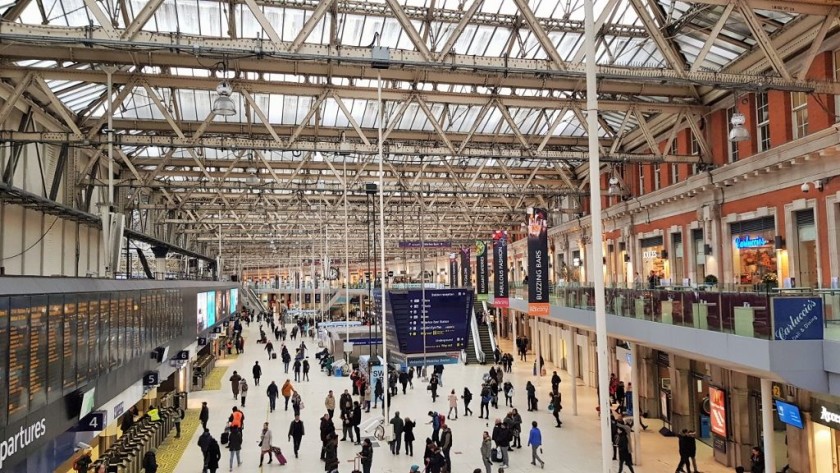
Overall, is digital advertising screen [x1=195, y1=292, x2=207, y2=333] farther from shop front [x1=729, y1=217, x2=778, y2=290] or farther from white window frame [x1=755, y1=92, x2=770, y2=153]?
white window frame [x1=755, y1=92, x2=770, y2=153]

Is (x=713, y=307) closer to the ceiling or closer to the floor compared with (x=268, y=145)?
closer to the floor

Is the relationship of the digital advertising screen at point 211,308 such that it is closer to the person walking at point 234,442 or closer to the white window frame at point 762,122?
the person walking at point 234,442

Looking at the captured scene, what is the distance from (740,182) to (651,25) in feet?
29.4

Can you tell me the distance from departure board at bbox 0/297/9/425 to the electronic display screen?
1248 centimetres

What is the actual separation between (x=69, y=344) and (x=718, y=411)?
17482 millimetres

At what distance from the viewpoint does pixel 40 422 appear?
9469 millimetres

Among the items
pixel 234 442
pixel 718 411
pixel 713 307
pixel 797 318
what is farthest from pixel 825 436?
pixel 234 442

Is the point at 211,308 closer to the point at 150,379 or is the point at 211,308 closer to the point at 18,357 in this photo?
the point at 150,379

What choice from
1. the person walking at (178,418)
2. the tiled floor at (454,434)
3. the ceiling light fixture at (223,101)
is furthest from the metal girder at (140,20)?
the person walking at (178,418)

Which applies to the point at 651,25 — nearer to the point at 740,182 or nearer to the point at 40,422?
the point at 740,182

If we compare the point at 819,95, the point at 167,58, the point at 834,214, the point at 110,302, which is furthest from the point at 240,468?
the point at 819,95

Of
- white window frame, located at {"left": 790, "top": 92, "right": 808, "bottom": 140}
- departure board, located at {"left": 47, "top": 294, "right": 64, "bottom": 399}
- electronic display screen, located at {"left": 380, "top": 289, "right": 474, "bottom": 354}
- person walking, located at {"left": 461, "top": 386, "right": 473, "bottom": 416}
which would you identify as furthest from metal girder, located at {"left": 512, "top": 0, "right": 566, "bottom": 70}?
person walking, located at {"left": 461, "top": 386, "right": 473, "bottom": 416}

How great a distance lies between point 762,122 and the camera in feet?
63.4

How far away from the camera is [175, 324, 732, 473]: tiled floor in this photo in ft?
59.3
